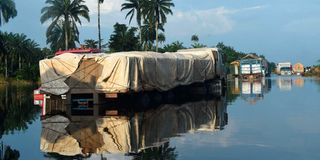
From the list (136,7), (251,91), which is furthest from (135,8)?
(251,91)

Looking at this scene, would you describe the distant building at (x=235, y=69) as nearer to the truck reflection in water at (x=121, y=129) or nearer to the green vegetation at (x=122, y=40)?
the green vegetation at (x=122, y=40)

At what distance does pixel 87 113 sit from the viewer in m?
20.1

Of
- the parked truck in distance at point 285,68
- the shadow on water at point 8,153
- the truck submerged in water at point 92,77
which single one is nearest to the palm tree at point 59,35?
the truck submerged in water at point 92,77

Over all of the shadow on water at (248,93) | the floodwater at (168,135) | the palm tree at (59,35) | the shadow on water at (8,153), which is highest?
the palm tree at (59,35)

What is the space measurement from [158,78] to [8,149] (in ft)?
46.8

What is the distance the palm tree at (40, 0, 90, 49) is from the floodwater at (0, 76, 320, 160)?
4356cm

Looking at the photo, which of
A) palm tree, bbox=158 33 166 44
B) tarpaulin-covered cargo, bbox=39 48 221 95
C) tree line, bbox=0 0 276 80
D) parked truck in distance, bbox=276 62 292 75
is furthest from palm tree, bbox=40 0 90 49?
parked truck in distance, bbox=276 62 292 75

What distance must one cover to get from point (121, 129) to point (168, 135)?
2202 mm

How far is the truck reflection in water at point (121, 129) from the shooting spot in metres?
10.8

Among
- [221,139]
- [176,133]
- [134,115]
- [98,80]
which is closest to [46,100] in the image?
[98,80]

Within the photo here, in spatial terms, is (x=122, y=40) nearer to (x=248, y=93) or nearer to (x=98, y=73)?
(x=248, y=93)

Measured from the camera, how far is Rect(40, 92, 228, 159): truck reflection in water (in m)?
10.8

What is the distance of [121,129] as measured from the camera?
1459cm

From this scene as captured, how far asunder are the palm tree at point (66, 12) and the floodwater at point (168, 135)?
43555 millimetres
